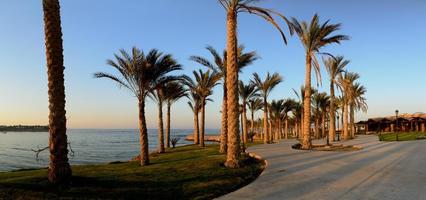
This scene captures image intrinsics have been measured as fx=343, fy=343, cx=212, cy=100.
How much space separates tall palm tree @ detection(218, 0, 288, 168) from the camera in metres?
14.0

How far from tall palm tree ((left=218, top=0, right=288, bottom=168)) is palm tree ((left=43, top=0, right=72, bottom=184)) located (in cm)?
647

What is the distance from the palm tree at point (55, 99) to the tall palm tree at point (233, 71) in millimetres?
6467

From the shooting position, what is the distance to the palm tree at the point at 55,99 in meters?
9.57

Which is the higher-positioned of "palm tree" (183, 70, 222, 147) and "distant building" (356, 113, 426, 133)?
"palm tree" (183, 70, 222, 147)

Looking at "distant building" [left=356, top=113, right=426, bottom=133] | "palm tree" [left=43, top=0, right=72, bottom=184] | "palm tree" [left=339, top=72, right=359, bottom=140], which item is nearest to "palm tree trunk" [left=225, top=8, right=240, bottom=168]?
"palm tree" [left=43, top=0, right=72, bottom=184]

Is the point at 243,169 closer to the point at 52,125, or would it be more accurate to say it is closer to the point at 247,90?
the point at 52,125

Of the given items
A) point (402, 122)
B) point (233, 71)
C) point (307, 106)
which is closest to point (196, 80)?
point (307, 106)

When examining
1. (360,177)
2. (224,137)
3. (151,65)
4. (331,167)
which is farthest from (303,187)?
(224,137)

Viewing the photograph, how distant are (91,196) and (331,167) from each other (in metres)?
9.16

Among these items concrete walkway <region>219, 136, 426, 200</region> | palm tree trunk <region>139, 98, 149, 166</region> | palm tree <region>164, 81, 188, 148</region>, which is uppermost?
palm tree <region>164, 81, 188, 148</region>

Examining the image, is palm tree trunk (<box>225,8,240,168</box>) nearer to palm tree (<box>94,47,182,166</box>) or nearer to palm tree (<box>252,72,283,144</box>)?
palm tree (<box>94,47,182,166</box>)

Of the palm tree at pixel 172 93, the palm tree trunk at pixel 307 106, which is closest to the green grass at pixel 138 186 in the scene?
the palm tree trunk at pixel 307 106

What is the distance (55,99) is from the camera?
9.68 m

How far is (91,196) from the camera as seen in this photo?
28.4ft
